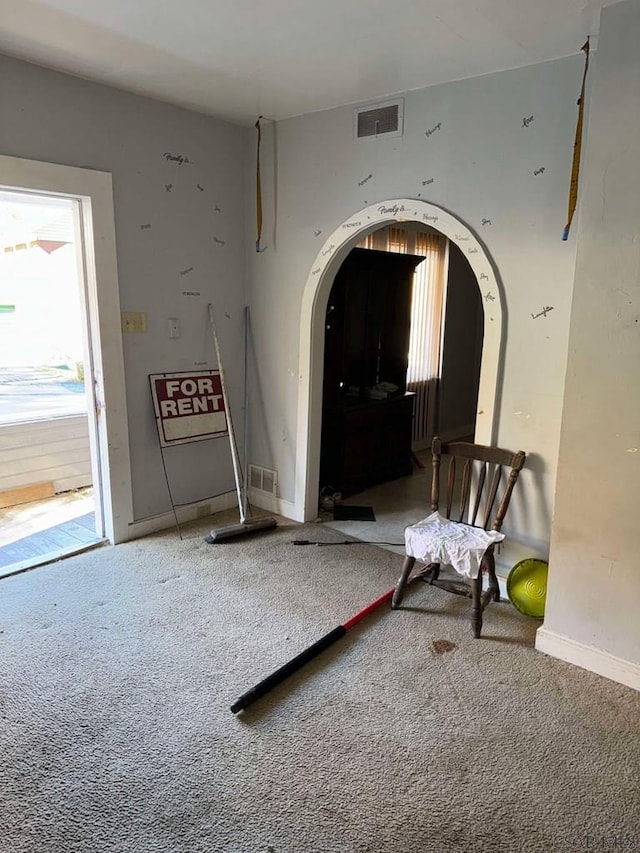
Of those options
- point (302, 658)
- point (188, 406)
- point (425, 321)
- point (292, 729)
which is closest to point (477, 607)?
point (302, 658)

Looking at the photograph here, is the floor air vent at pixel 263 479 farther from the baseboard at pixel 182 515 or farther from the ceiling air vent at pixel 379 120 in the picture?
the ceiling air vent at pixel 379 120

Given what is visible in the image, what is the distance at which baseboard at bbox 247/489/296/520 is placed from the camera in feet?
13.2

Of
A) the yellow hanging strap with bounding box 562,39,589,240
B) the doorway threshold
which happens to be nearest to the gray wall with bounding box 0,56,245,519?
the doorway threshold

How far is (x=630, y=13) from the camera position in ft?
6.65

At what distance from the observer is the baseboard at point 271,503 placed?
4.04m

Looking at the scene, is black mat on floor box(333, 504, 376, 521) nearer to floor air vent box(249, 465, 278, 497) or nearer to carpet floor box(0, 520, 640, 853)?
floor air vent box(249, 465, 278, 497)

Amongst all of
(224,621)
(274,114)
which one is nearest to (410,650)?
(224,621)

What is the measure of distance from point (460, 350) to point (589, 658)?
4.20 meters

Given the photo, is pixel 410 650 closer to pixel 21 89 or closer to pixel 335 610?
pixel 335 610

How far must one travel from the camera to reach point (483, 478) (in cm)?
299

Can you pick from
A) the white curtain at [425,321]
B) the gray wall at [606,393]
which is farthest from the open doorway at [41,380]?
the gray wall at [606,393]

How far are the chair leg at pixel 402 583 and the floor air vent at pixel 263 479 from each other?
1.47 metres

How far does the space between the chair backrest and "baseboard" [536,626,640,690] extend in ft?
1.81

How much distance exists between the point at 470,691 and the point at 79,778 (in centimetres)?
140
